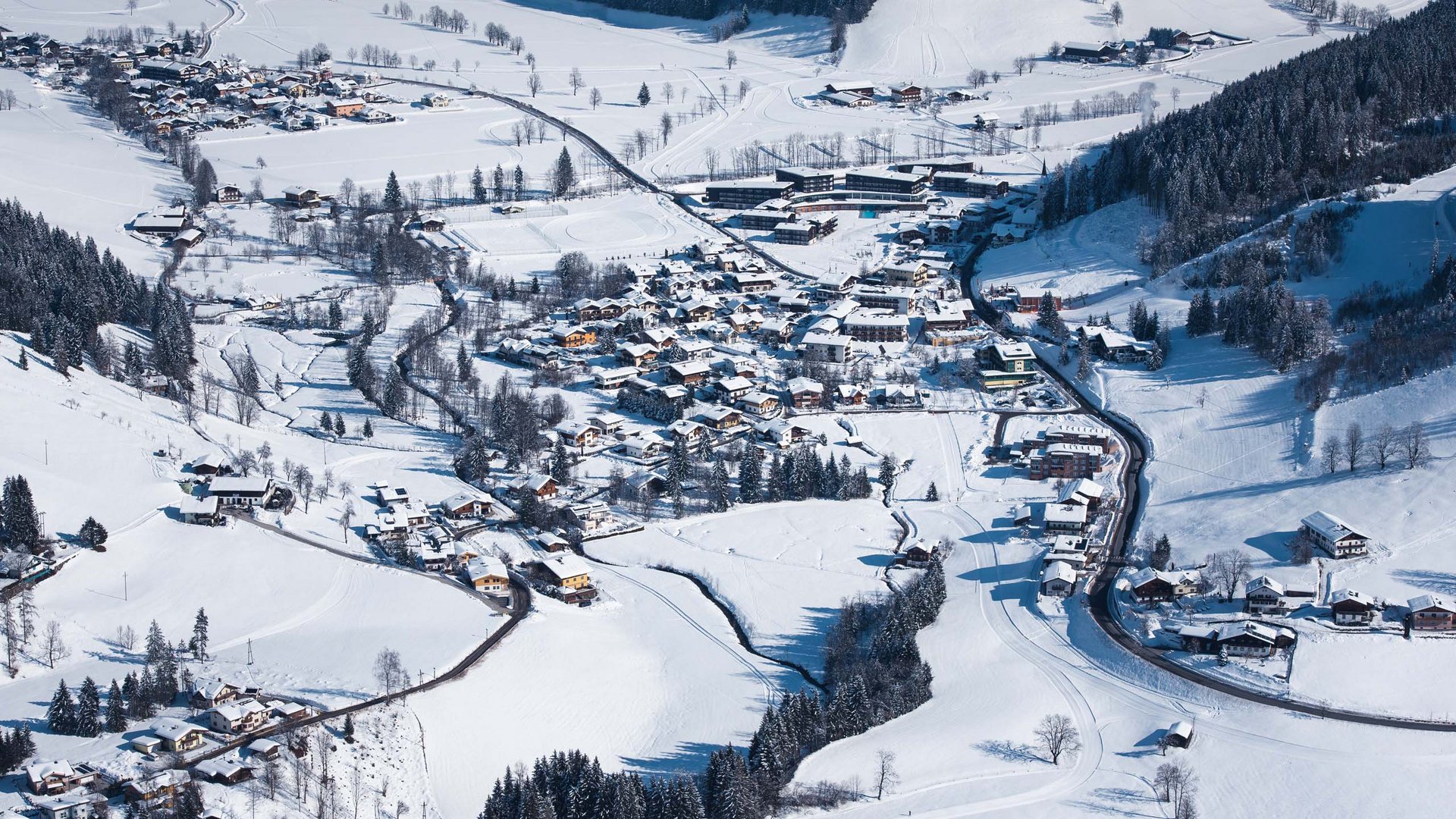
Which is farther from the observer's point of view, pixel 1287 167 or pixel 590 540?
pixel 1287 167

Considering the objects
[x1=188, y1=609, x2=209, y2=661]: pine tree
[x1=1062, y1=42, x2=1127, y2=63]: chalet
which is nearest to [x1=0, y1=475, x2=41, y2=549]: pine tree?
[x1=188, y1=609, x2=209, y2=661]: pine tree

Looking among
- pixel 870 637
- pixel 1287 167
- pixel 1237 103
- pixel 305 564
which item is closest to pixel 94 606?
pixel 305 564

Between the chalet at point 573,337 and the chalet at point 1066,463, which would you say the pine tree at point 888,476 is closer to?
the chalet at point 1066,463

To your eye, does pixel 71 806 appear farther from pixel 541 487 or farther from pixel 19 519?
pixel 541 487

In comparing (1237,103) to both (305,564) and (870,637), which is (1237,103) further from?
(305,564)

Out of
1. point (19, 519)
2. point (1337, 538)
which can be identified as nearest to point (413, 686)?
point (19, 519)

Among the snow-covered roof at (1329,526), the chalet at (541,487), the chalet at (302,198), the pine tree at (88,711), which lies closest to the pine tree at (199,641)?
the pine tree at (88,711)
